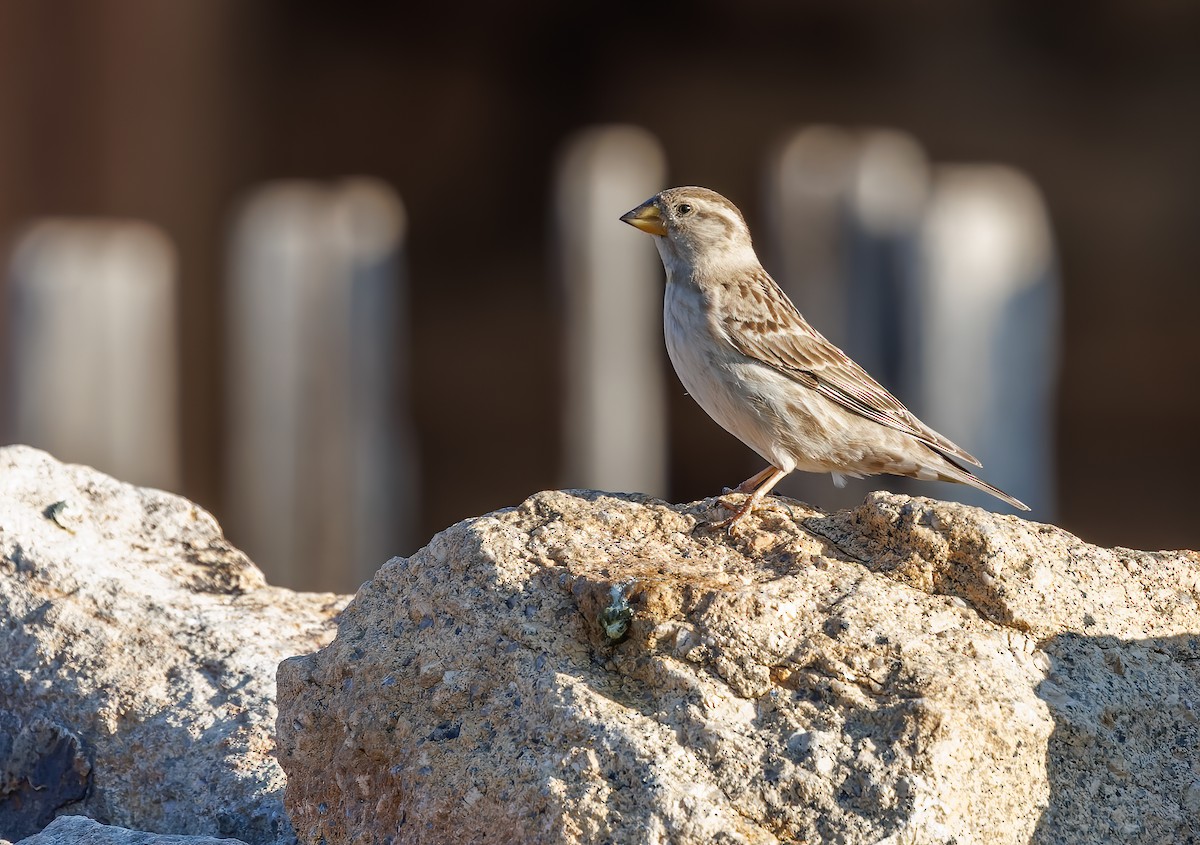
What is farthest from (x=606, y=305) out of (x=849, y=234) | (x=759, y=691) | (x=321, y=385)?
(x=759, y=691)

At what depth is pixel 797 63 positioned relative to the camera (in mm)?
12242

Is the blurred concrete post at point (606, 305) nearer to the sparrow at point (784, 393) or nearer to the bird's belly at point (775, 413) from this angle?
the sparrow at point (784, 393)

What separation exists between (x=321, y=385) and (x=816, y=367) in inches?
286

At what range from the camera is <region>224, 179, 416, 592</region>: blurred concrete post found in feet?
41.2

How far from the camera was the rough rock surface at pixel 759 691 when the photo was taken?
355 centimetres

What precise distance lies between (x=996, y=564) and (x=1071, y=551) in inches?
9.5

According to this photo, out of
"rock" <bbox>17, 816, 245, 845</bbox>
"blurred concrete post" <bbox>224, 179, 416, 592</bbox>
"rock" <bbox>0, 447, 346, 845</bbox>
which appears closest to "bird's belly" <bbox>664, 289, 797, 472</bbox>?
"rock" <bbox>0, 447, 346, 845</bbox>

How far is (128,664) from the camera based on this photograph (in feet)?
16.0

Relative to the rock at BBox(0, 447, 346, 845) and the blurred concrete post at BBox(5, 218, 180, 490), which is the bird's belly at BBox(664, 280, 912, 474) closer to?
the rock at BBox(0, 447, 346, 845)

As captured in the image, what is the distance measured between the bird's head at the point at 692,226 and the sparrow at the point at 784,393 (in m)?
0.09

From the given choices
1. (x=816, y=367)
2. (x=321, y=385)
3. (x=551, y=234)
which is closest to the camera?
(x=816, y=367)

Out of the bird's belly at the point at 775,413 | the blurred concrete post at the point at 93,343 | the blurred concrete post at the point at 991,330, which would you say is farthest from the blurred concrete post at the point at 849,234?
the bird's belly at the point at 775,413

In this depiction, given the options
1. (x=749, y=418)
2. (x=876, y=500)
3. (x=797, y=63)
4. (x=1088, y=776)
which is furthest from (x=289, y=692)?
(x=797, y=63)

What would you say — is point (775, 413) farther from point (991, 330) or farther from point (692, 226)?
point (991, 330)
